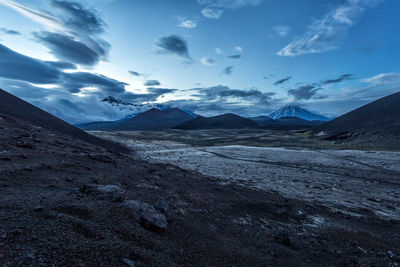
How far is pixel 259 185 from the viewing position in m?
12.5

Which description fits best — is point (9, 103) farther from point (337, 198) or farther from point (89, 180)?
point (337, 198)

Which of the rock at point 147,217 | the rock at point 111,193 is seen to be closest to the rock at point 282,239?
the rock at point 147,217

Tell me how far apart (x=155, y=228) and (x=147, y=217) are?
32 centimetres

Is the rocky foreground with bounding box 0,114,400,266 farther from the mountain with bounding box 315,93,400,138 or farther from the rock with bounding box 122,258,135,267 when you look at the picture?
the mountain with bounding box 315,93,400,138

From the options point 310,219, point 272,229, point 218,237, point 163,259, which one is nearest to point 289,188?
point 310,219

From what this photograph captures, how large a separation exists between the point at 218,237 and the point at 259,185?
833cm

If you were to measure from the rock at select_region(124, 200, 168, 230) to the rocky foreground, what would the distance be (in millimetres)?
23

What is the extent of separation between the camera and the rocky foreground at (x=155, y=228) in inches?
123

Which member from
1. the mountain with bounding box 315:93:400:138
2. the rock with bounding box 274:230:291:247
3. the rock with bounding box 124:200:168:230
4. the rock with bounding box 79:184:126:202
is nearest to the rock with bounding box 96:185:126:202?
the rock with bounding box 79:184:126:202

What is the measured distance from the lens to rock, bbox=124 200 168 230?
443cm

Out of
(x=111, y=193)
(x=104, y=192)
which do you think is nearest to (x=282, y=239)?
(x=111, y=193)

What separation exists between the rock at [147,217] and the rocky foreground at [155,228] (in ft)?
0.08

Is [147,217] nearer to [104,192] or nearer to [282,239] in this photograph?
[104,192]

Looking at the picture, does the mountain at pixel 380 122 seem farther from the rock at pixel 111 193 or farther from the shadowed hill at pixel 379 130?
the rock at pixel 111 193
